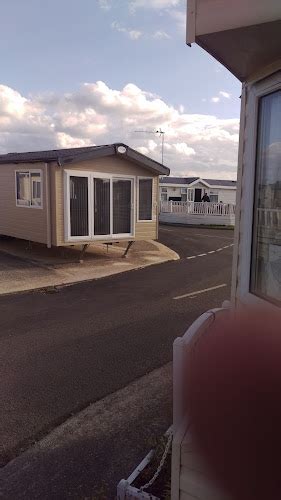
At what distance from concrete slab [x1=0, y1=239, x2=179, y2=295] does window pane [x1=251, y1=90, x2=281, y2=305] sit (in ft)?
21.1

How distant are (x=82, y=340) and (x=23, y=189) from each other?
7.95 metres

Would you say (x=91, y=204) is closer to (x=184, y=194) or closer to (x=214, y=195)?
(x=184, y=194)

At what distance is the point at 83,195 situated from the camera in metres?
11.2

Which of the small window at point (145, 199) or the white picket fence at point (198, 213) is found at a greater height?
the small window at point (145, 199)

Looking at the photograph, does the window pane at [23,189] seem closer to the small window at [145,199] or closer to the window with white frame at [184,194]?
the small window at [145,199]

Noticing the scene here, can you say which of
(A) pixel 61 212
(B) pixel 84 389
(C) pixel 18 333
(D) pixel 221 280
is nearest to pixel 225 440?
(B) pixel 84 389

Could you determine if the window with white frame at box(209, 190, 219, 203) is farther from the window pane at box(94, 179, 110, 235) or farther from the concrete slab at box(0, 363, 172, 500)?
the concrete slab at box(0, 363, 172, 500)

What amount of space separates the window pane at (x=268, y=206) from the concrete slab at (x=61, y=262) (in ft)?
21.1

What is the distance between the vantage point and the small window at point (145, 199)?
1241 cm

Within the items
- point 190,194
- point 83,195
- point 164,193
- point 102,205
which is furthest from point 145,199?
point 190,194

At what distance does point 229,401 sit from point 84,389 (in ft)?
8.62

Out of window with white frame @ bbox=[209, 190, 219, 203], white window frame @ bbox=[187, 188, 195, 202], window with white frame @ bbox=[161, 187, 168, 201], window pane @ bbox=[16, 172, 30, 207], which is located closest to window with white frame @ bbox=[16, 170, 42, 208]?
window pane @ bbox=[16, 172, 30, 207]

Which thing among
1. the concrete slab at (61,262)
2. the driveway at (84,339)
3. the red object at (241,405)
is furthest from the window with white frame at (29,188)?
the red object at (241,405)

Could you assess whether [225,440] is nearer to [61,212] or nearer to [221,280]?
[221,280]
